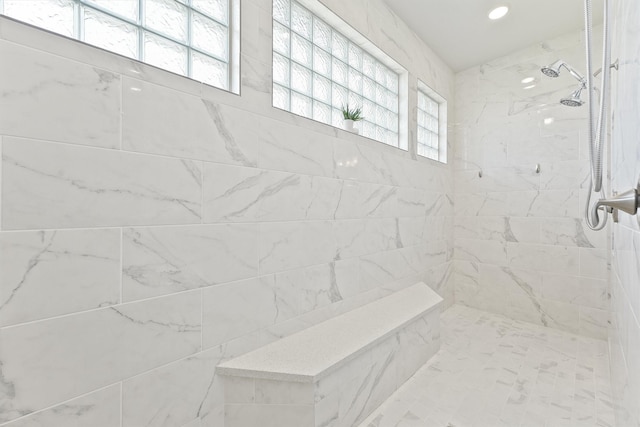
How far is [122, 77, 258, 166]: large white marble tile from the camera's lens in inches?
42.8

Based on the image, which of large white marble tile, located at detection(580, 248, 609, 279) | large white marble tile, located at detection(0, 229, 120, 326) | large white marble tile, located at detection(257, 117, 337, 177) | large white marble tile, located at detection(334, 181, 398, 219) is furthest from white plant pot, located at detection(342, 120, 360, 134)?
large white marble tile, located at detection(580, 248, 609, 279)

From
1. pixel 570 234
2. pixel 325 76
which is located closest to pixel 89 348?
pixel 325 76

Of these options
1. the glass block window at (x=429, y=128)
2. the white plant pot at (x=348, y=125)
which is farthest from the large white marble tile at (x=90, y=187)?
the glass block window at (x=429, y=128)

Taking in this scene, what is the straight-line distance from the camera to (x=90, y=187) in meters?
0.99

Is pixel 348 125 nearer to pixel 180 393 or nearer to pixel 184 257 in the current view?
pixel 184 257

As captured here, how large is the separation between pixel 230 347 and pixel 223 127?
3.23 feet

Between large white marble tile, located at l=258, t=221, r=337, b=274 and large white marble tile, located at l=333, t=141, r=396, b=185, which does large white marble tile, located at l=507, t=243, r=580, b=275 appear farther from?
large white marble tile, located at l=258, t=221, r=337, b=274

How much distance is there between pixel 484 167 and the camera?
329 centimetres

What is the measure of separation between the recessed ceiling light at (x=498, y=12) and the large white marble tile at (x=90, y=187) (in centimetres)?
268

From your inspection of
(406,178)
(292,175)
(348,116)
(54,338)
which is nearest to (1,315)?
(54,338)

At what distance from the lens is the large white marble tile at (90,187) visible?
874 millimetres

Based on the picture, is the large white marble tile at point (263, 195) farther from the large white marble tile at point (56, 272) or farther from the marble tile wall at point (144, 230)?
the large white marble tile at point (56, 272)

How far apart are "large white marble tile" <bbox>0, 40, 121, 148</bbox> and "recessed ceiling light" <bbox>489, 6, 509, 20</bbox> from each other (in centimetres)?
278

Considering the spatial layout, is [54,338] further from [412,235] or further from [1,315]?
[412,235]
